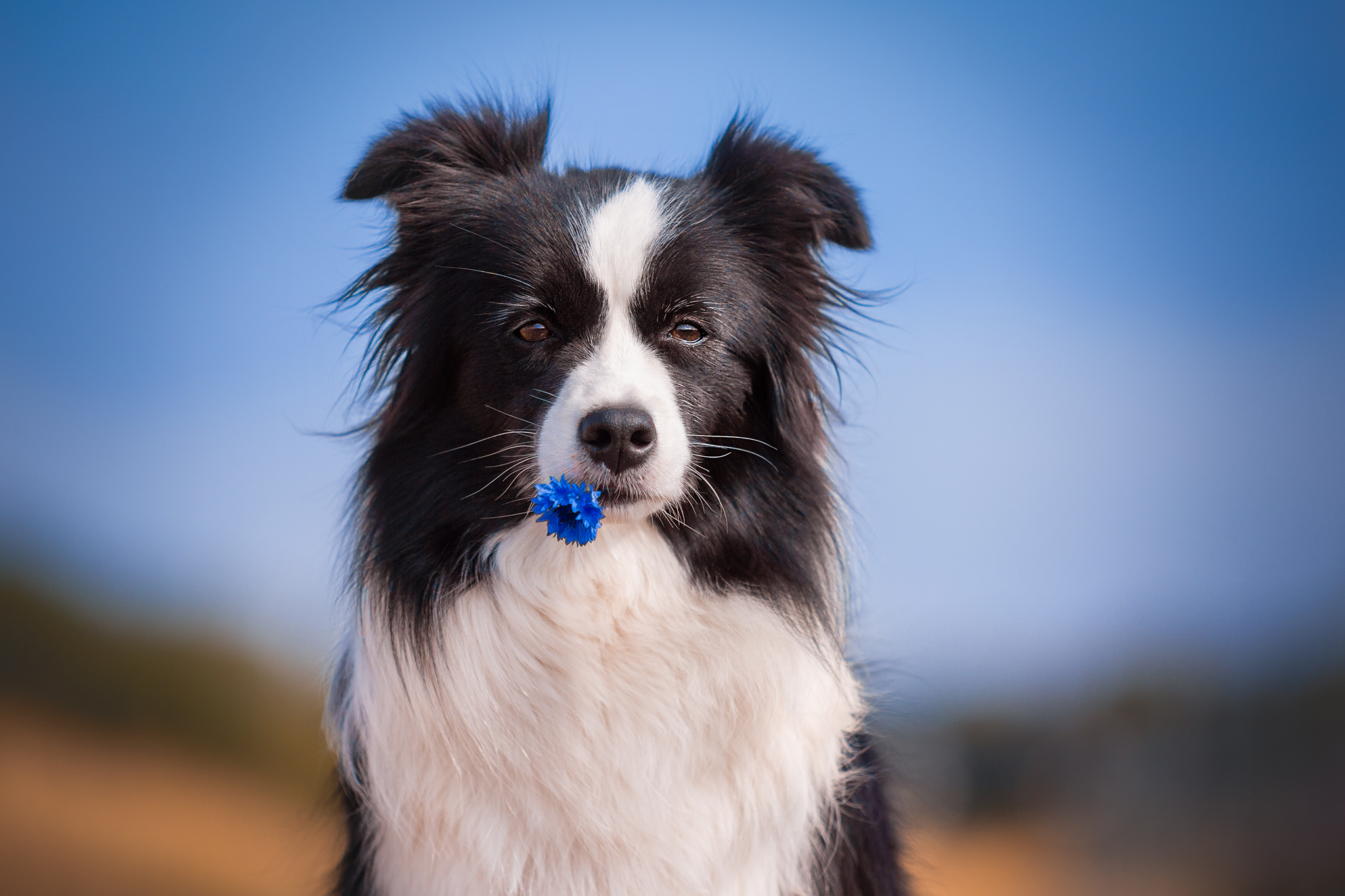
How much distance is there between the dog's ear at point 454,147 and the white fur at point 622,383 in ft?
1.33

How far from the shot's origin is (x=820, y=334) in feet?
10.3

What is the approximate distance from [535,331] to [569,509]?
481 mm

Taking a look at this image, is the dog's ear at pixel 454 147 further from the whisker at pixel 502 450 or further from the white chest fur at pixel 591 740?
the white chest fur at pixel 591 740

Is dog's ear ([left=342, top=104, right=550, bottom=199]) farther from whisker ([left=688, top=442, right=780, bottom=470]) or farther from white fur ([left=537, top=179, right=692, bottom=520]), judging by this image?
whisker ([left=688, top=442, right=780, bottom=470])

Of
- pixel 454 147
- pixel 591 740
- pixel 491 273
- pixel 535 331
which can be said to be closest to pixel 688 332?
pixel 535 331

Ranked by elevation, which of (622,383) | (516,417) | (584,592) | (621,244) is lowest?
(584,592)

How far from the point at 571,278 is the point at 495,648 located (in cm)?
93

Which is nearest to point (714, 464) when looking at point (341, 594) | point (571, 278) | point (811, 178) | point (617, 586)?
point (617, 586)

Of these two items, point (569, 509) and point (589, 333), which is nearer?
point (569, 509)

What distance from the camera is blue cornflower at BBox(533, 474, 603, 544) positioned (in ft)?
8.27

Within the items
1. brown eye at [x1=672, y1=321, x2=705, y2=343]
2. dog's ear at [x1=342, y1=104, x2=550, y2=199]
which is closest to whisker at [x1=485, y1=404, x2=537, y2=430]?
brown eye at [x1=672, y1=321, x2=705, y2=343]

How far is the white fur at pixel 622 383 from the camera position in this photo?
2.54 metres

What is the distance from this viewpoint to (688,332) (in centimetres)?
280

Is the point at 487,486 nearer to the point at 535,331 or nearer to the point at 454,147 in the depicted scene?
the point at 535,331
